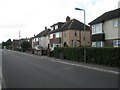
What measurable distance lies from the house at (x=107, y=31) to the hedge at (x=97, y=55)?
5.84 metres

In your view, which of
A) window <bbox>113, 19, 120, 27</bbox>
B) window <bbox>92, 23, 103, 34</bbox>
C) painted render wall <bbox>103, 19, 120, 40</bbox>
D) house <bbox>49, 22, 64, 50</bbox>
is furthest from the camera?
house <bbox>49, 22, 64, 50</bbox>

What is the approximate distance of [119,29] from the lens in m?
22.4

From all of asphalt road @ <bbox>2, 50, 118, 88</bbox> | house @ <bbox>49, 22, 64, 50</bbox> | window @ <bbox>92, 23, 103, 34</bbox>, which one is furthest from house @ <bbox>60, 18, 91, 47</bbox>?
asphalt road @ <bbox>2, 50, 118, 88</bbox>

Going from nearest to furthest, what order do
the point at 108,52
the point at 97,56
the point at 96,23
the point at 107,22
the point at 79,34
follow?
the point at 108,52, the point at 97,56, the point at 107,22, the point at 96,23, the point at 79,34

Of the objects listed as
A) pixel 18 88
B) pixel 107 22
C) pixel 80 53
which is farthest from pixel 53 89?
pixel 107 22

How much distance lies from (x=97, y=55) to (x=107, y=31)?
28.5ft

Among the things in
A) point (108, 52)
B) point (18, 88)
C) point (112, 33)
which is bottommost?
point (18, 88)

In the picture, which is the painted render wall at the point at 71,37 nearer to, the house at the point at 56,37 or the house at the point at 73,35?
the house at the point at 73,35

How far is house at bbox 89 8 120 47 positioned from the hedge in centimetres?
584

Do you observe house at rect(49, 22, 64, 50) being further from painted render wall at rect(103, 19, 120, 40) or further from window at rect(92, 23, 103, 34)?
painted render wall at rect(103, 19, 120, 40)

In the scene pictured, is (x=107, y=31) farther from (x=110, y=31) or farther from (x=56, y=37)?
(x=56, y=37)

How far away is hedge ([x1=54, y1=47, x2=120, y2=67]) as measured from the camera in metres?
15.1

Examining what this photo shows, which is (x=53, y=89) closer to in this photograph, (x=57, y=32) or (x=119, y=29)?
(x=119, y=29)

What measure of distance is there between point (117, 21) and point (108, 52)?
28.7 ft
